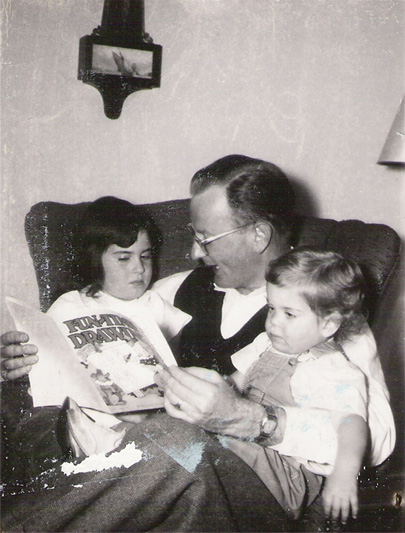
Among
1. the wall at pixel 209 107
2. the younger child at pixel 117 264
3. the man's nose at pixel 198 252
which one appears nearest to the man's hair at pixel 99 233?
the younger child at pixel 117 264

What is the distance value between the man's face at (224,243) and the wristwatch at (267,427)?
22.2 inches

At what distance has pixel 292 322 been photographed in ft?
5.03

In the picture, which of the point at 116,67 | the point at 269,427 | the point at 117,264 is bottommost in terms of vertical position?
the point at 269,427

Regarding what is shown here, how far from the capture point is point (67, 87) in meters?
2.11

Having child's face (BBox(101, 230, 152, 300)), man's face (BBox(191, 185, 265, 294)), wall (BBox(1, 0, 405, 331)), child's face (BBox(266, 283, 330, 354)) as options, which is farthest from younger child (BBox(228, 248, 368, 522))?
wall (BBox(1, 0, 405, 331))

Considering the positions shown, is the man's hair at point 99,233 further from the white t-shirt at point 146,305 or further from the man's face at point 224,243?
the man's face at point 224,243

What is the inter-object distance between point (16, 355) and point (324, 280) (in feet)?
2.83

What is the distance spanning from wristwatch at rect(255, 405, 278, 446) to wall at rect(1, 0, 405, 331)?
1.19 meters

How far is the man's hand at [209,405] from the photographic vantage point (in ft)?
4.33

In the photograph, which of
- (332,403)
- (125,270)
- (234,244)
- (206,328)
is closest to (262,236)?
(234,244)

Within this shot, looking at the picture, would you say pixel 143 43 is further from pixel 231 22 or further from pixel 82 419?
pixel 82 419

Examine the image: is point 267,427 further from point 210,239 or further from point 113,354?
point 210,239

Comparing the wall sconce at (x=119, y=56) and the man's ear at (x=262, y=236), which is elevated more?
the wall sconce at (x=119, y=56)

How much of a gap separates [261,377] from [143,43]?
4.34ft
